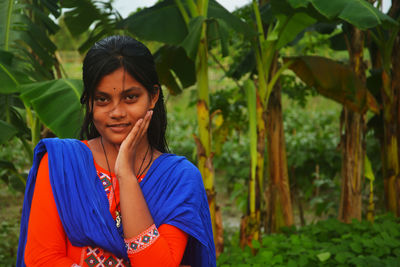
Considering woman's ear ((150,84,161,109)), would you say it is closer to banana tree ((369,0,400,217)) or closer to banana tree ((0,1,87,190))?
banana tree ((0,1,87,190))

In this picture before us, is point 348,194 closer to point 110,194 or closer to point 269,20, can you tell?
point 269,20

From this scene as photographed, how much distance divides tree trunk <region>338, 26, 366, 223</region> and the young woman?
2.88 metres

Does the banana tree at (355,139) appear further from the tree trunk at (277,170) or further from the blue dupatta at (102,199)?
the blue dupatta at (102,199)

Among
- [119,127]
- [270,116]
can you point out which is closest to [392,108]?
[270,116]

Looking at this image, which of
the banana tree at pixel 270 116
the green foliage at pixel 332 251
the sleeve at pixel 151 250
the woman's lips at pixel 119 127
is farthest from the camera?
the banana tree at pixel 270 116

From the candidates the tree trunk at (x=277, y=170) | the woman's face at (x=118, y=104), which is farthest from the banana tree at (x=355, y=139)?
the woman's face at (x=118, y=104)

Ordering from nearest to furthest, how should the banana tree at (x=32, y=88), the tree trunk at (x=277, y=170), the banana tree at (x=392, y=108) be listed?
the banana tree at (x=32, y=88) → the banana tree at (x=392, y=108) → the tree trunk at (x=277, y=170)

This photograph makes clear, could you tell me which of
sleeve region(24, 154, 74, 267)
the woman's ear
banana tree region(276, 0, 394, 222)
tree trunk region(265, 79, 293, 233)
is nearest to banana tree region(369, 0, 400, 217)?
banana tree region(276, 0, 394, 222)

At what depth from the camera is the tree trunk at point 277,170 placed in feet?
13.3


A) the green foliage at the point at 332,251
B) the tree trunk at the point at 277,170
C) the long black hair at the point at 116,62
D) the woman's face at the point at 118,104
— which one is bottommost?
the green foliage at the point at 332,251

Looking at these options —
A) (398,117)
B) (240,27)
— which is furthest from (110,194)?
(398,117)

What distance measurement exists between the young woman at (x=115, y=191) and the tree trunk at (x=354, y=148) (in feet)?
9.46

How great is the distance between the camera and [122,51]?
1.16 metres

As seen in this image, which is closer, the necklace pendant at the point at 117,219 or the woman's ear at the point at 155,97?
the necklace pendant at the point at 117,219
